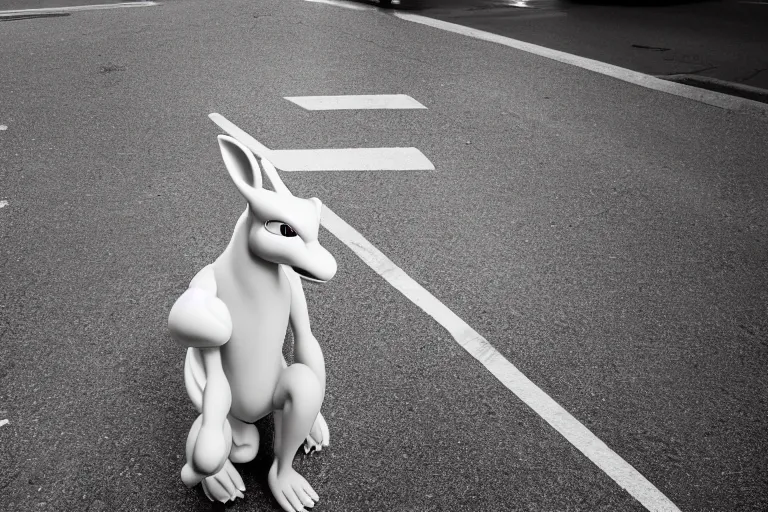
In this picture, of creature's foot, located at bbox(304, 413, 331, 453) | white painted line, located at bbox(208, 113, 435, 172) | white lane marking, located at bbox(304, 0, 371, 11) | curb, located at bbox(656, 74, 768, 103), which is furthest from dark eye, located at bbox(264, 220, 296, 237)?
white lane marking, located at bbox(304, 0, 371, 11)

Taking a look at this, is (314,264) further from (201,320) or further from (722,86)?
(722,86)

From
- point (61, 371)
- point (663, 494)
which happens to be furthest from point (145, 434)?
point (663, 494)

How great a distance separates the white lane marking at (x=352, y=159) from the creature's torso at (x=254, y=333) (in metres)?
3.38

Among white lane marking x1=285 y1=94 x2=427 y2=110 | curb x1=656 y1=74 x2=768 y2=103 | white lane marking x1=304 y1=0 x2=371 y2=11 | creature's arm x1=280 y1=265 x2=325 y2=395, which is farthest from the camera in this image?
white lane marking x1=304 y1=0 x2=371 y2=11

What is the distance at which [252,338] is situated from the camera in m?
2.58

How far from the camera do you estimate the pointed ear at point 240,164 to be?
240 centimetres

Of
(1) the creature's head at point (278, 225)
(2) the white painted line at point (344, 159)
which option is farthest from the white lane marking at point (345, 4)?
(1) the creature's head at point (278, 225)

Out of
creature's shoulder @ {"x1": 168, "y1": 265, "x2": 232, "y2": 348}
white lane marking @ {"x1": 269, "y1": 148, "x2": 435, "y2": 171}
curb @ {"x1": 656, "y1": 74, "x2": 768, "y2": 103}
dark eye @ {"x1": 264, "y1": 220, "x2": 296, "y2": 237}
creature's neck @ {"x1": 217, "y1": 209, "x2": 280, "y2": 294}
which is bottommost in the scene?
white lane marking @ {"x1": 269, "y1": 148, "x2": 435, "y2": 171}

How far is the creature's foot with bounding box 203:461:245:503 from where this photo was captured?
2746 mm

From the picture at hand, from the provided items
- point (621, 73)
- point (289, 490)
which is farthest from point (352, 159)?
point (621, 73)

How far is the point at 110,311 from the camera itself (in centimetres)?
404

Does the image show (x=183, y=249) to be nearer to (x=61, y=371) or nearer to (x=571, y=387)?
(x=61, y=371)

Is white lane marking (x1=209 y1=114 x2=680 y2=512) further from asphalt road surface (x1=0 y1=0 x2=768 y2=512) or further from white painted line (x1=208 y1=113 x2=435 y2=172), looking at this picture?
white painted line (x1=208 y1=113 x2=435 y2=172)

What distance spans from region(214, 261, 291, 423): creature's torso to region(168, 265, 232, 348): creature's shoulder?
76 millimetres
